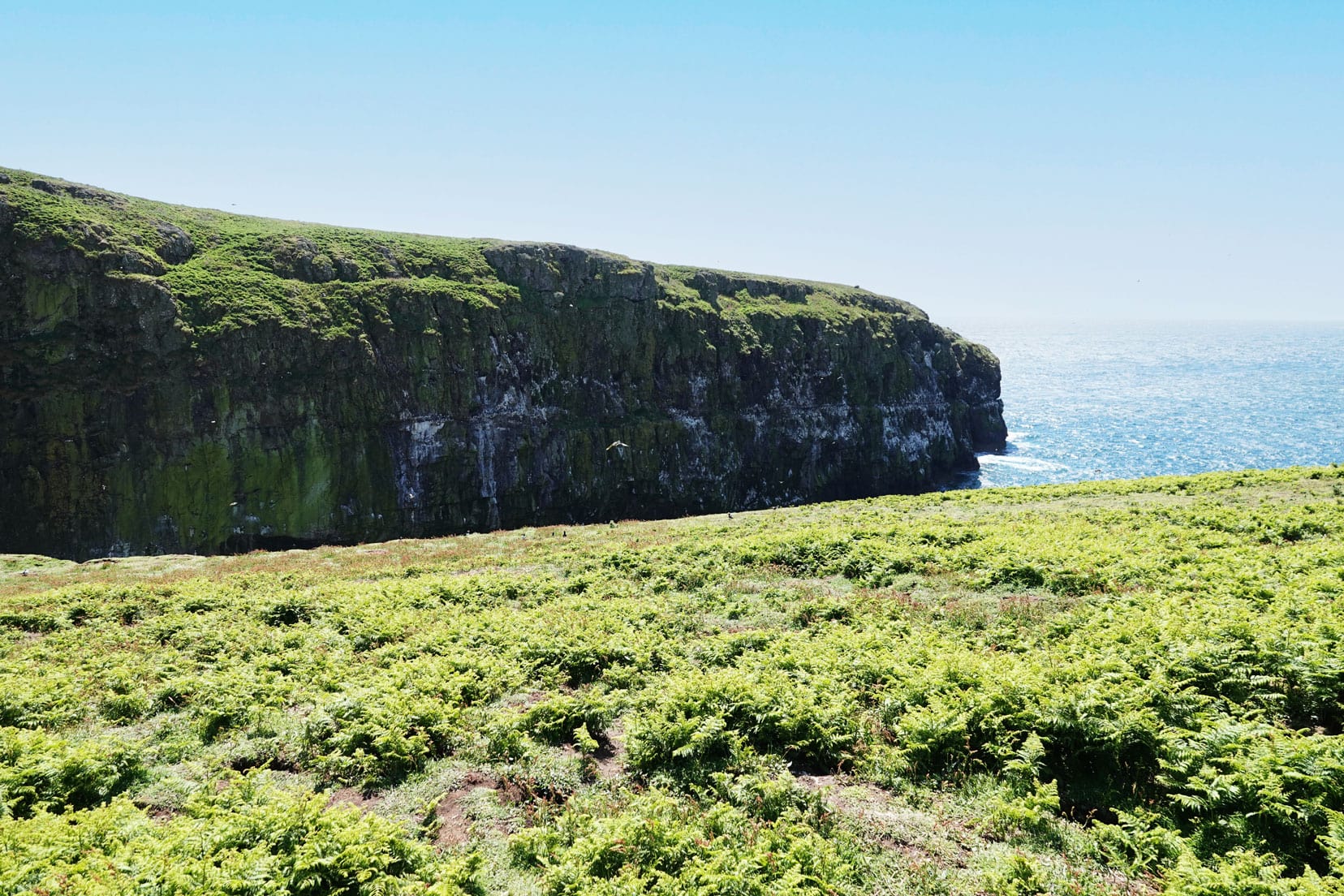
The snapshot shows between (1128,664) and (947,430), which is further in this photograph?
(947,430)

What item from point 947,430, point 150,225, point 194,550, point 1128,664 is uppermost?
point 150,225

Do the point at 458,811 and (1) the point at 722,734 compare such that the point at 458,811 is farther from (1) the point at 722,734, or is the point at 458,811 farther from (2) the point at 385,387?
(2) the point at 385,387

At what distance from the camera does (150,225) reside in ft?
237

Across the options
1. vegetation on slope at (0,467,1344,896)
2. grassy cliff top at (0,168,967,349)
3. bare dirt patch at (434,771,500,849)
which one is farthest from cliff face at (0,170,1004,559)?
bare dirt patch at (434,771,500,849)

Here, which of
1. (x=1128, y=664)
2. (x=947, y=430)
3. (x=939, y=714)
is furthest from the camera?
(x=947, y=430)

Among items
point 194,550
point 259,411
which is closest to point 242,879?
A: point 194,550

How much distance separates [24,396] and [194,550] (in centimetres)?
1929

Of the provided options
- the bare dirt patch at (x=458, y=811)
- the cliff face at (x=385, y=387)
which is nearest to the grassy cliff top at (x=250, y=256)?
the cliff face at (x=385, y=387)

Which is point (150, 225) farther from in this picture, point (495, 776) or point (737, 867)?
point (737, 867)

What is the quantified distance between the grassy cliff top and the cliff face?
316mm

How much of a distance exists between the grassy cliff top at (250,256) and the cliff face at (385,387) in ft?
1.04

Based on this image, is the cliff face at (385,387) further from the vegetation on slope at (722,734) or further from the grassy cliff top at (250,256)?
the vegetation on slope at (722,734)

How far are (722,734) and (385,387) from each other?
74451 millimetres

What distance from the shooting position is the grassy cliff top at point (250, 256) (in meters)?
64.4
